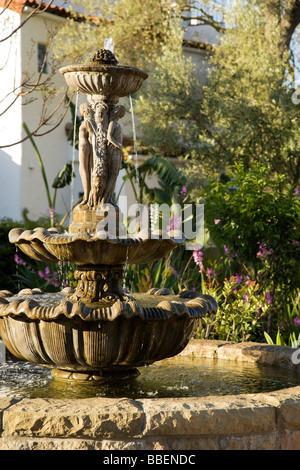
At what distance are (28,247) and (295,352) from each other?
104 inches

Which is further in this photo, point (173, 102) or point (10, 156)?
point (10, 156)

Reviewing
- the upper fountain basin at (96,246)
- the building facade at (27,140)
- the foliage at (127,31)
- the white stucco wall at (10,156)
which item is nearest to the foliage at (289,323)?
the upper fountain basin at (96,246)

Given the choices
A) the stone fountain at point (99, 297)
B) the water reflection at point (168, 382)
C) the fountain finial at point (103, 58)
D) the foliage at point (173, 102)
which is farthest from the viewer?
the foliage at point (173, 102)

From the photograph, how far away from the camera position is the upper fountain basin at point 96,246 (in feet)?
16.1

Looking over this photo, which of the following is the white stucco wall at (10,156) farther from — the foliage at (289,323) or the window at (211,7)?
the foliage at (289,323)

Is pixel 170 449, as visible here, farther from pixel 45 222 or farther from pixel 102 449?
pixel 45 222

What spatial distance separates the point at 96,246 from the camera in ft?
16.3

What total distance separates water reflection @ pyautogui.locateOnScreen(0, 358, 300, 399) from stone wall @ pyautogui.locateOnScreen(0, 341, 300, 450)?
1021 mm

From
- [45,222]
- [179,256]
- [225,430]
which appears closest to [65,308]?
[225,430]

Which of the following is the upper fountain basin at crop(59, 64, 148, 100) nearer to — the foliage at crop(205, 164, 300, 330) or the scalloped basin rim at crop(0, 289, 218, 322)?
the scalloped basin rim at crop(0, 289, 218, 322)

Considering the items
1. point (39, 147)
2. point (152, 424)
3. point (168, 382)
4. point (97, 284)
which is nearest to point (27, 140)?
point (39, 147)

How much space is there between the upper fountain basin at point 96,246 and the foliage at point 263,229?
299 cm

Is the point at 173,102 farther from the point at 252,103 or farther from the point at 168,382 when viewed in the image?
the point at 168,382

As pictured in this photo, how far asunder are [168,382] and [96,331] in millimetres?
1136
